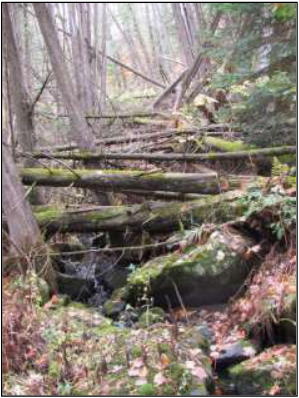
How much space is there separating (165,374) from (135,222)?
3002 mm

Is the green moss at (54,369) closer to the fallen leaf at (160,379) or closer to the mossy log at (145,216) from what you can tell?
the fallen leaf at (160,379)

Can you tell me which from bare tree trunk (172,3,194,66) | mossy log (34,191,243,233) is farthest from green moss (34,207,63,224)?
bare tree trunk (172,3,194,66)

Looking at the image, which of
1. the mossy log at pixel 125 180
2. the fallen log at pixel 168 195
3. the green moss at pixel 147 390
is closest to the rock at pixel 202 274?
the mossy log at pixel 125 180

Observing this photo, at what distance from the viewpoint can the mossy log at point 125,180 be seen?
7.05m

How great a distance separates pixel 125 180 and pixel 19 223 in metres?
1.59

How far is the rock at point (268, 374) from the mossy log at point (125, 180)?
2875 mm

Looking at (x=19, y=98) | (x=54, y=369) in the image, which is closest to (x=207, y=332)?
(x=54, y=369)

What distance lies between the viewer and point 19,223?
6473mm

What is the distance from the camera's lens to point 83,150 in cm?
942

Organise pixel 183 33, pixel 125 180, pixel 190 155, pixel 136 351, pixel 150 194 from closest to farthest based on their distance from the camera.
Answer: pixel 136 351
pixel 125 180
pixel 150 194
pixel 190 155
pixel 183 33

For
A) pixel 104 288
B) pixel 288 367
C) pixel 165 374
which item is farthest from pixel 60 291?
pixel 288 367

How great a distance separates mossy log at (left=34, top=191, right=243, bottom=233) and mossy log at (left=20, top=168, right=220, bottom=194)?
0.29m

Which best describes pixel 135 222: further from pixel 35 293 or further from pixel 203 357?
pixel 203 357

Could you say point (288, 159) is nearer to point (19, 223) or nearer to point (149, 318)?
point (149, 318)
